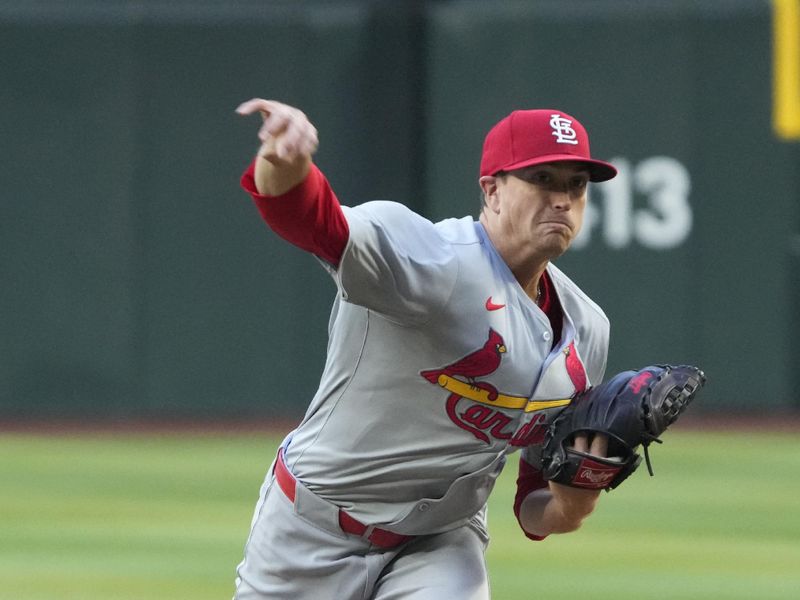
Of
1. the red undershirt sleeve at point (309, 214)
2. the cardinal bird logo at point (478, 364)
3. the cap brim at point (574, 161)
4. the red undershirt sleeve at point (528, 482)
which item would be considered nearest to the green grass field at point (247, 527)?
the red undershirt sleeve at point (528, 482)

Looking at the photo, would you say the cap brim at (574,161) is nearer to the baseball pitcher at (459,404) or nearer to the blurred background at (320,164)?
the baseball pitcher at (459,404)

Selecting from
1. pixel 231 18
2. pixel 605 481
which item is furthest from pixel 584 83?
pixel 605 481

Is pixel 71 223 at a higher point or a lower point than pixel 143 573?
higher

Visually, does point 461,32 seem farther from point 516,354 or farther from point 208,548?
point 516,354

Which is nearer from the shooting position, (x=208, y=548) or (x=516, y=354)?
(x=516, y=354)

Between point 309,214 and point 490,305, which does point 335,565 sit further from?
point 309,214

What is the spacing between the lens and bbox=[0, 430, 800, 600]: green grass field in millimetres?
7730

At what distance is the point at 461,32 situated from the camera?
15.2 metres

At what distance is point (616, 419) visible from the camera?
4438mm

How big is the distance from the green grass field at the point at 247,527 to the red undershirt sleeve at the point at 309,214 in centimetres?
393

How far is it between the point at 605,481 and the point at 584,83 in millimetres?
10812

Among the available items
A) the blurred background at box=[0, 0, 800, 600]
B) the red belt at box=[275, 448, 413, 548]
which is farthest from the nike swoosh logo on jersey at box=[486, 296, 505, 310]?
the blurred background at box=[0, 0, 800, 600]

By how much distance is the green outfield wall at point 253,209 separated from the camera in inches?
581

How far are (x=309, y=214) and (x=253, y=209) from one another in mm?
11121
